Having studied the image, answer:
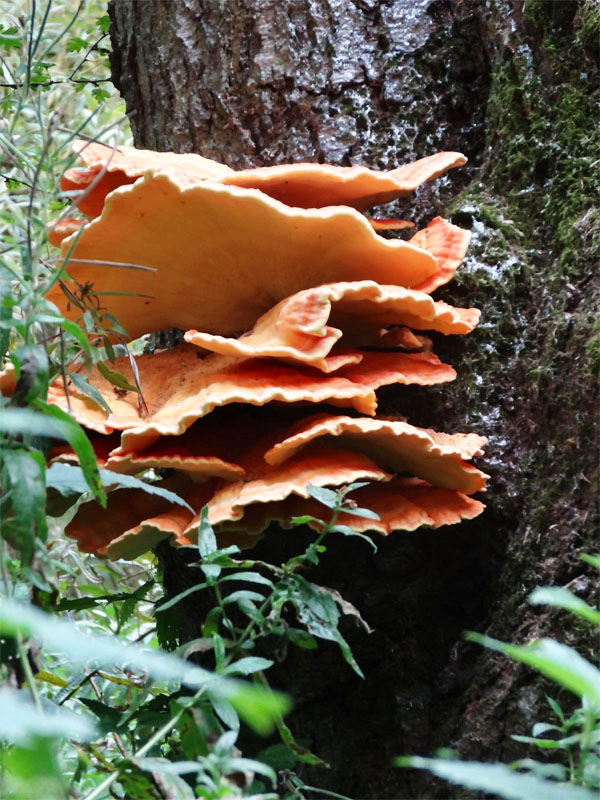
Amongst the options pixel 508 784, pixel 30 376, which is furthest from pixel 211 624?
pixel 508 784

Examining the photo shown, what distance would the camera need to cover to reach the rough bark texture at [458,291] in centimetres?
184

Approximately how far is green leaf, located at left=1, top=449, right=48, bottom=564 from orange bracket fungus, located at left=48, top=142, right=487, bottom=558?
487 mm

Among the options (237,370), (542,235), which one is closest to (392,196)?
(542,235)

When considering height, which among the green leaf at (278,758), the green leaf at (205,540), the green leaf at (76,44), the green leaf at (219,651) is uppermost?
the green leaf at (76,44)

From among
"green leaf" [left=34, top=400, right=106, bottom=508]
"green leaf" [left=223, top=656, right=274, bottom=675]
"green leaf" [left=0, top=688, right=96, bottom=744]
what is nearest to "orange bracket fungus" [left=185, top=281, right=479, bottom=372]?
"green leaf" [left=34, top=400, right=106, bottom=508]

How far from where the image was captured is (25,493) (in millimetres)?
1104

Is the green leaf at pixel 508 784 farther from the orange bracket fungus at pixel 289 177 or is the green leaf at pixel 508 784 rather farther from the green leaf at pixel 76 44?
the green leaf at pixel 76 44

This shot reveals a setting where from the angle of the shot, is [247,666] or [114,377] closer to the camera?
[247,666]

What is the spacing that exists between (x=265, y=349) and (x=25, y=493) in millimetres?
658

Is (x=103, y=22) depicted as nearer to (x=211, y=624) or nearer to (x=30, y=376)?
(x=30, y=376)

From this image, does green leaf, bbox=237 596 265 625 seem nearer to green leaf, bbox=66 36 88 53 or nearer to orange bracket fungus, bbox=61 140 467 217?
orange bracket fungus, bbox=61 140 467 217

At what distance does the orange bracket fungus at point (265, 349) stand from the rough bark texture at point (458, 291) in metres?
0.19

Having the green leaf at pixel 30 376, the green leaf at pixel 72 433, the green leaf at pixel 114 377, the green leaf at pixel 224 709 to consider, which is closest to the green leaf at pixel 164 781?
the green leaf at pixel 224 709

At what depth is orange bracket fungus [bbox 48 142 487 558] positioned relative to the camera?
1646 mm
